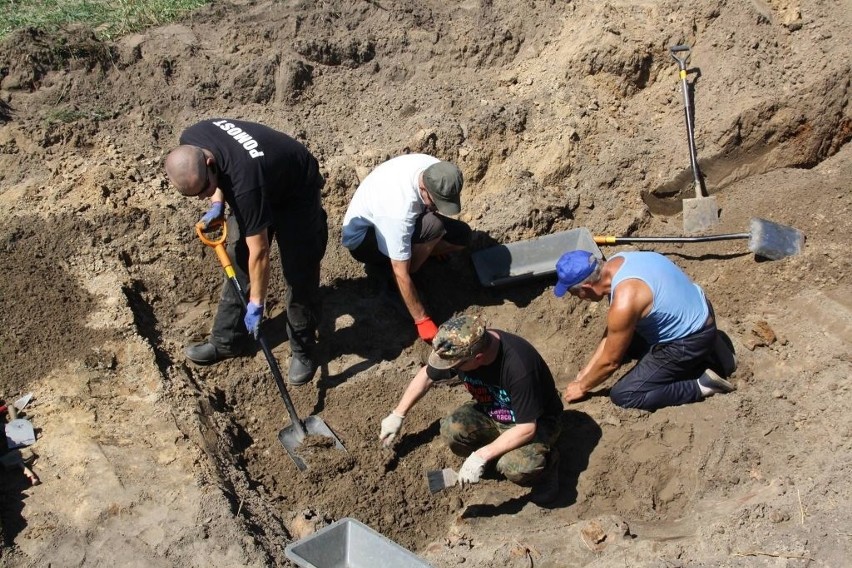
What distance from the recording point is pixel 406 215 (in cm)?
475

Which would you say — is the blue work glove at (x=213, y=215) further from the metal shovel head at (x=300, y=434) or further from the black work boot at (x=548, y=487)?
the black work boot at (x=548, y=487)

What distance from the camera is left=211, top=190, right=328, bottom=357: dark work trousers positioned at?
4.55 metres

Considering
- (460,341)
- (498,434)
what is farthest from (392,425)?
(460,341)

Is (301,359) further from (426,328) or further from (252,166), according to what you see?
(252,166)

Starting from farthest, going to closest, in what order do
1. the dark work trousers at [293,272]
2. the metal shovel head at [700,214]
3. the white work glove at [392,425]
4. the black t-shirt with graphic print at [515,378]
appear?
1. the metal shovel head at [700,214]
2. the dark work trousers at [293,272]
3. the white work glove at [392,425]
4. the black t-shirt with graphic print at [515,378]

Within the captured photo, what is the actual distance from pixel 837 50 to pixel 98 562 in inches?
253

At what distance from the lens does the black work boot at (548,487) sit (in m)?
4.21

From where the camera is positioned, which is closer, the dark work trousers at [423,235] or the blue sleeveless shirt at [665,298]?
the blue sleeveless shirt at [665,298]

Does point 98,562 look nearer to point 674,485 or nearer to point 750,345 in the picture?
point 674,485

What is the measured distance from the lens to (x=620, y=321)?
4.22 m

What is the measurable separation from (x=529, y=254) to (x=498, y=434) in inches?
72.5

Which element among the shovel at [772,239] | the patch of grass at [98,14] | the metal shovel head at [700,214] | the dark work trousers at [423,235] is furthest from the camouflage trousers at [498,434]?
the patch of grass at [98,14]

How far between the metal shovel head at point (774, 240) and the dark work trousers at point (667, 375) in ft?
3.57

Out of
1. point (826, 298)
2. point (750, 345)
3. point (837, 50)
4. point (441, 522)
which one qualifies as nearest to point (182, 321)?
point (441, 522)
